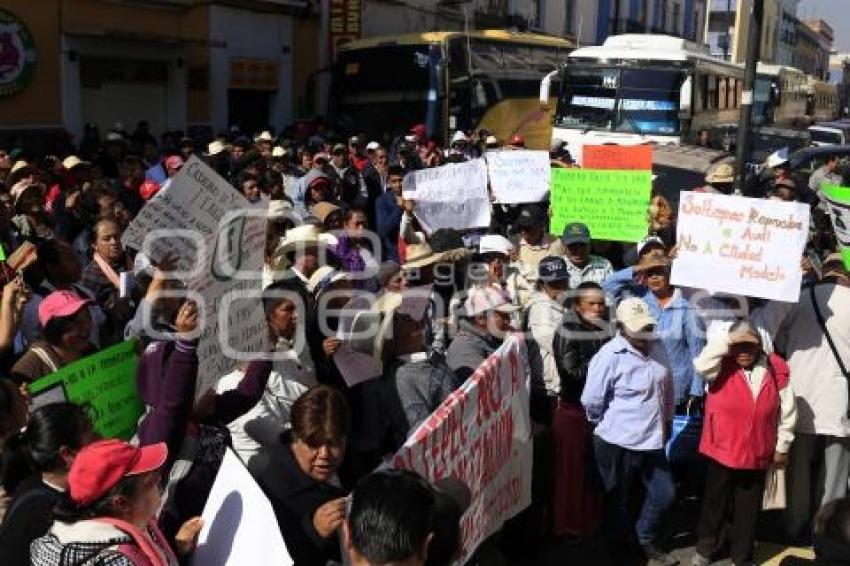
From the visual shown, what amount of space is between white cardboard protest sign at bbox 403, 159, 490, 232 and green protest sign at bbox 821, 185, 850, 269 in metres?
3.11

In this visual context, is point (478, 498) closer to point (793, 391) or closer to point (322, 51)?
point (793, 391)

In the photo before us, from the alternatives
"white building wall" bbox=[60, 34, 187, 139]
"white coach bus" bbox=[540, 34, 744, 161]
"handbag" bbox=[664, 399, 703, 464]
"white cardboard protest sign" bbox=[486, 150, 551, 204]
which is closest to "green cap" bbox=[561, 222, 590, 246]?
"handbag" bbox=[664, 399, 703, 464]

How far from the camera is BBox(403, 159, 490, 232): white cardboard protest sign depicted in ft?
26.2

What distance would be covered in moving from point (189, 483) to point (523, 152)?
609 centimetres

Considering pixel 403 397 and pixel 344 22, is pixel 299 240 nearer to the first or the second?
pixel 403 397

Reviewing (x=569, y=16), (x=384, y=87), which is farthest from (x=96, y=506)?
(x=569, y=16)

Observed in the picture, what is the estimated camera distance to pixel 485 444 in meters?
3.82

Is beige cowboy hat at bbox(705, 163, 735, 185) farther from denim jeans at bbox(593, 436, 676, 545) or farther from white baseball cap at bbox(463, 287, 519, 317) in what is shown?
white baseball cap at bbox(463, 287, 519, 317)

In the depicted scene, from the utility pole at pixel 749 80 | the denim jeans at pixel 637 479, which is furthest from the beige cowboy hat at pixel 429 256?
the utility pole at pixel 749 80

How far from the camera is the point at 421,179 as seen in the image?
7.98 m

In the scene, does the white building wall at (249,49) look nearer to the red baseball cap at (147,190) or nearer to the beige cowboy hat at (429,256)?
the red baseball cap at (147,190)

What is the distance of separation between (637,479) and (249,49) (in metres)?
17.2

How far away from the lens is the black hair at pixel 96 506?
8.07 ft

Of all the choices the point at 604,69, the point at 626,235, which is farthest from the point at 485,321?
the point at 604,69
